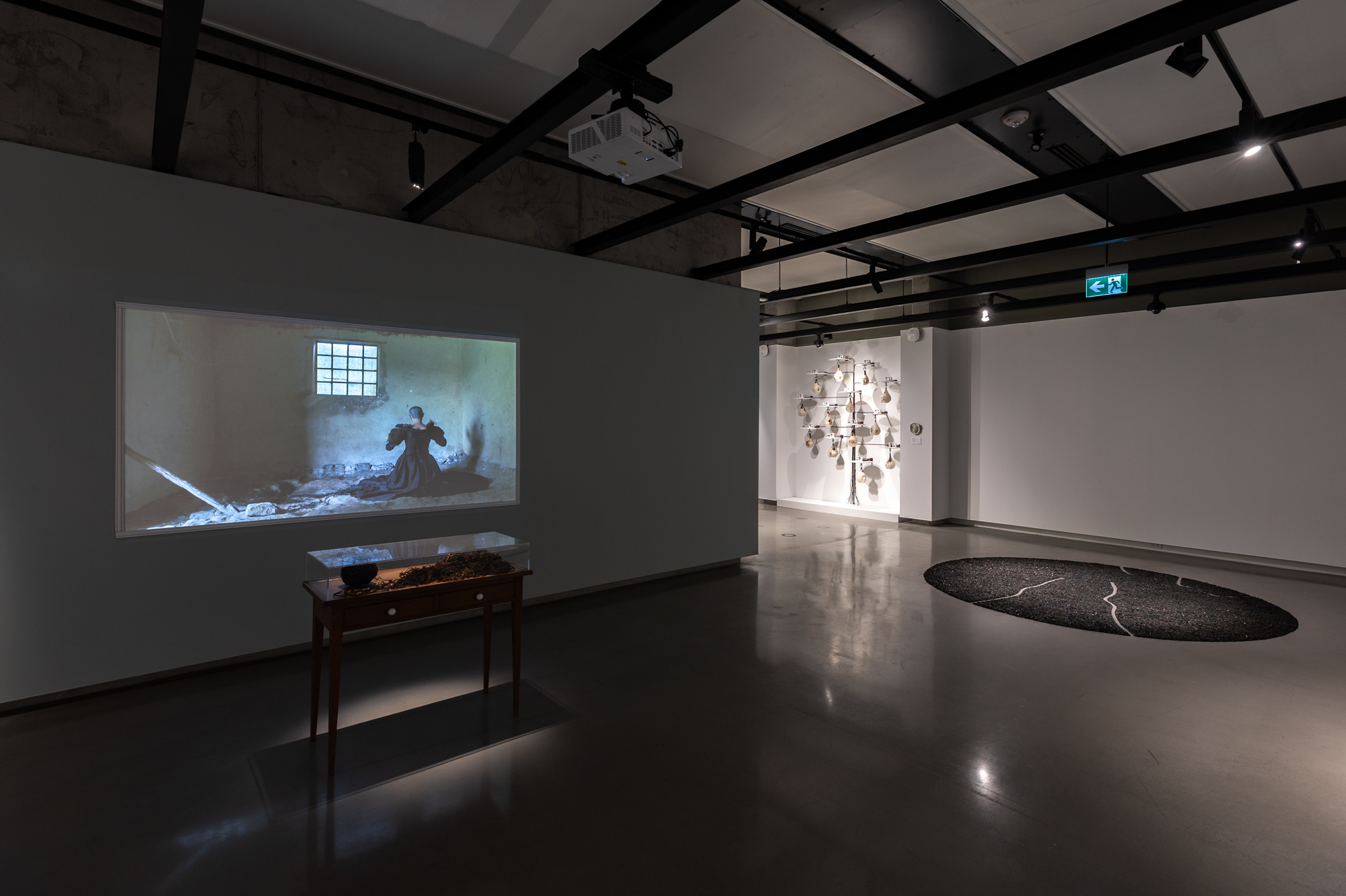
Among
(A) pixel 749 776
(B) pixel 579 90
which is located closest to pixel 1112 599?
(A) pixel 749 776

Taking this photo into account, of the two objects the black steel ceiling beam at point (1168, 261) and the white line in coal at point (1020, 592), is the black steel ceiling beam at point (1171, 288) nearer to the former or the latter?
the black steel ceiling beam at point (1168, 261)

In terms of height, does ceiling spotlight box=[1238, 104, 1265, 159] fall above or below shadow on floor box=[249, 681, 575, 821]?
above

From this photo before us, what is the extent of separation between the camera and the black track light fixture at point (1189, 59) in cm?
319

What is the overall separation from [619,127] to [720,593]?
4.08 metres

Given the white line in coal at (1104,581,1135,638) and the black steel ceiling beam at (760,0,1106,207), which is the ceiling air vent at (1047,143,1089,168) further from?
the white line in coal at (1104,581,1135,638)

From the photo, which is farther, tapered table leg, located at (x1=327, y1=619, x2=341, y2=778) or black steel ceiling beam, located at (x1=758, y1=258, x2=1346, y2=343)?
black steel ceiling beam, located at (x1=758, y1=258, x2=1346, y2=343)

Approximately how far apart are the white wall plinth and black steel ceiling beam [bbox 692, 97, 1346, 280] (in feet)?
19.2

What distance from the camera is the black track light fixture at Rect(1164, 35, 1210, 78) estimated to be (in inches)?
125

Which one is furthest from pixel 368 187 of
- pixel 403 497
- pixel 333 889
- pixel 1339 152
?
pixel 1339 152

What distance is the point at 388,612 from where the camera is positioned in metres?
2.90

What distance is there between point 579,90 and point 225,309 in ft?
8.41

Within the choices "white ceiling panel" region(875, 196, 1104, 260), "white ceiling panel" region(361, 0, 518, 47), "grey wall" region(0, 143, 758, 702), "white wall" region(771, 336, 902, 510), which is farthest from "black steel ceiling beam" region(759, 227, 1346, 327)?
"white ceiling panel" region(361, 0, 518, 47)

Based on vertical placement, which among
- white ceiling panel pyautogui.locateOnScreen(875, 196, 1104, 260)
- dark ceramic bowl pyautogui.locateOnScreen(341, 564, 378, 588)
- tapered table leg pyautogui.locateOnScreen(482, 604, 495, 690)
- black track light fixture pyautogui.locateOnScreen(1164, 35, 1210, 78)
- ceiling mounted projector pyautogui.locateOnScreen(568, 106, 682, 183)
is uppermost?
white ceiling panel pyautogui.locateOnScreen(875, 196, 1104, 260)

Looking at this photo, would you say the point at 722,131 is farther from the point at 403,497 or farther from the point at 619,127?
the point at 403,497
